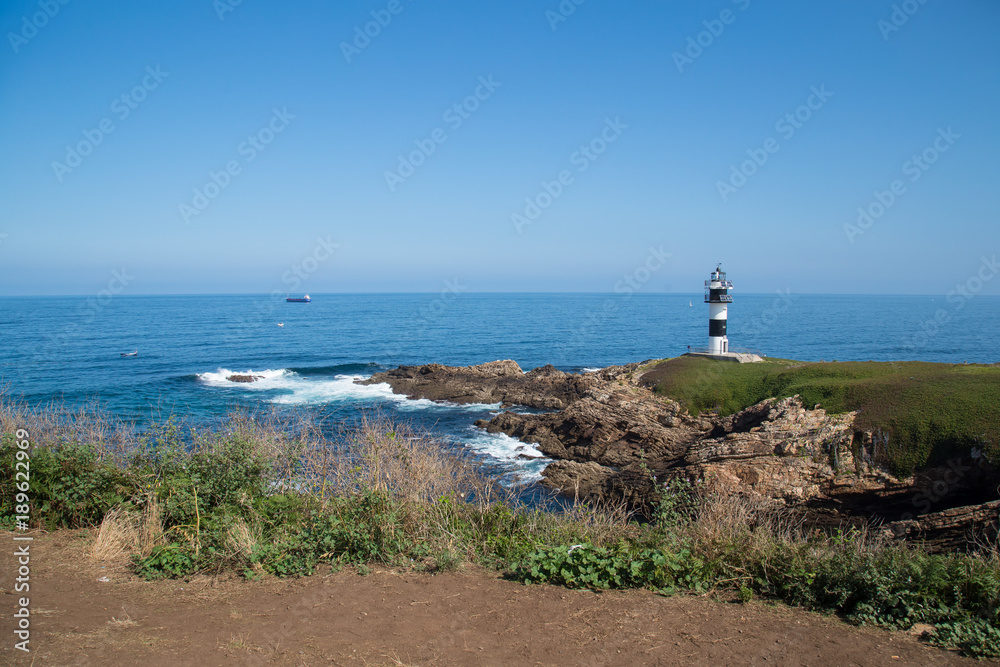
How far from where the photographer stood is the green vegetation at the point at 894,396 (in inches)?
567

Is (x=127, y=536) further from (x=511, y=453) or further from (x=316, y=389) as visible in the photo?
(x=316, y=389)

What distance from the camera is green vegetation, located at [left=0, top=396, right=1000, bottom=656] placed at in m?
5.63

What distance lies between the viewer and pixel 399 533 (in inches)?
276

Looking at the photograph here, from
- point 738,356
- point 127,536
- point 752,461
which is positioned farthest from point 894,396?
point 127,536

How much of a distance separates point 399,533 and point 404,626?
1649mm

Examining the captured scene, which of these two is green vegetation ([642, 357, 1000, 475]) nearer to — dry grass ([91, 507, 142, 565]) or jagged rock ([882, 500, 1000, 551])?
jagged rock ([882, 500, 1000, 551])

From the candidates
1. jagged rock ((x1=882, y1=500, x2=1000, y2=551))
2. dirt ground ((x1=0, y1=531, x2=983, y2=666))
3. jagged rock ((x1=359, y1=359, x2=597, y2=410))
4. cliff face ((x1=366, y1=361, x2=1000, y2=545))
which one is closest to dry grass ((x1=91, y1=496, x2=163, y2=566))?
dirt ground ((x1=0, y1=531, x2=983, y2=666))

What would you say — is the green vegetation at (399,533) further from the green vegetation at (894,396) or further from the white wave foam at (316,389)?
the white wave foam at (316,389)

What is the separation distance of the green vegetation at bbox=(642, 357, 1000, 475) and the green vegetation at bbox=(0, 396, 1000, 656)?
9.41m

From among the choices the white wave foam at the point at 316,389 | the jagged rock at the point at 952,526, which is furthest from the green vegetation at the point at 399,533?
the white wave foam at the point at 316,389

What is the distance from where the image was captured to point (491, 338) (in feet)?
217

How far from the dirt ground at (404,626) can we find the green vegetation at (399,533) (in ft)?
0.83

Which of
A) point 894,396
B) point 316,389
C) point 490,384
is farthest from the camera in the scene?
point 316,389

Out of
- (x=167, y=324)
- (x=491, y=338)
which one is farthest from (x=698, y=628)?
(x=167, y=324)
